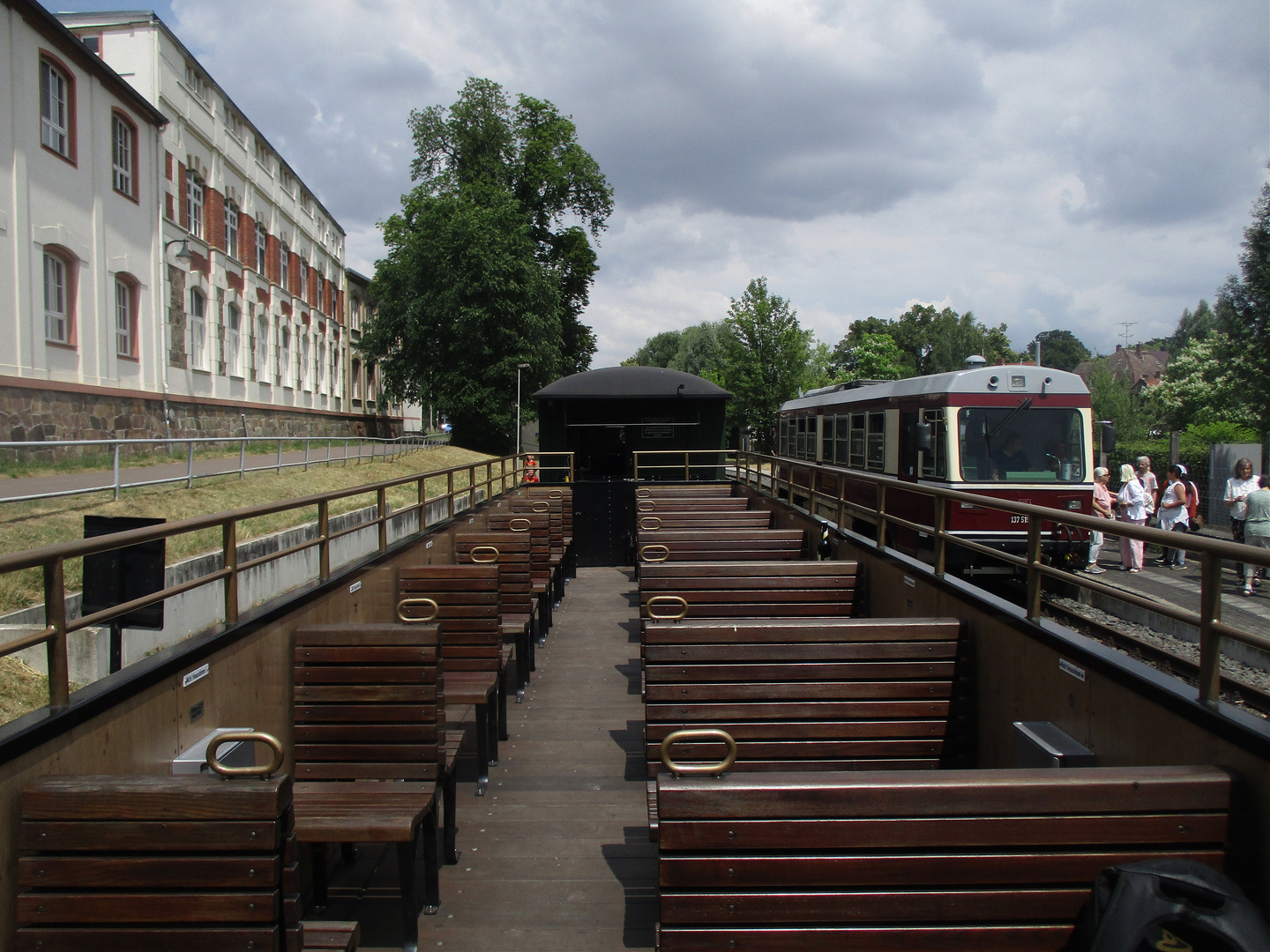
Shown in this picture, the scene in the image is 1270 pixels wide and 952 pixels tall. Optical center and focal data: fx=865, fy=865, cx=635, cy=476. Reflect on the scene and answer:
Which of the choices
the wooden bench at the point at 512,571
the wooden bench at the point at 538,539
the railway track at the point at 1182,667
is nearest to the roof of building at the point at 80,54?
the wooden bench at the point at 538,539

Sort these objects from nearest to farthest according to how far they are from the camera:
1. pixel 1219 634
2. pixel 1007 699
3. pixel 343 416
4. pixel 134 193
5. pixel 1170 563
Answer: pixel 1219 634 < pixel 1007 699 < pixel 1170 563 < pixel 134 193 < pixel 343 416

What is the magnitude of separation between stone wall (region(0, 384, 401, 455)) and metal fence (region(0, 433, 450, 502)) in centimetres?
82

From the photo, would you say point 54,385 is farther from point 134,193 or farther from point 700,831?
point 700,831

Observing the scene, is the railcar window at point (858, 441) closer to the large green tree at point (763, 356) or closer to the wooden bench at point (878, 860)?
the wooden bench at point (878, 860)

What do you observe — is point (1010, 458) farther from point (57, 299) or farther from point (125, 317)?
point (125, 317)

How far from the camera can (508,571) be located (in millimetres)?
7715

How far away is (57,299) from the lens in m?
18.6

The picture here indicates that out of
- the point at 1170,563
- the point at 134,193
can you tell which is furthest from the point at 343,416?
the point at 1170,563

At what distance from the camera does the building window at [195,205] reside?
27.1 meters

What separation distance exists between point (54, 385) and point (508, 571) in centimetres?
1449

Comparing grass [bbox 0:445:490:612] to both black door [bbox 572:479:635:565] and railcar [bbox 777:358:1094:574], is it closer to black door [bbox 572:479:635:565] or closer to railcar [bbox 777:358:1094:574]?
black door [bbox 572:479:635:565]

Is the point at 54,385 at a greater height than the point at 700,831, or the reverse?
the point at 54,385

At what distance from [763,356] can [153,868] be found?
1432 inches

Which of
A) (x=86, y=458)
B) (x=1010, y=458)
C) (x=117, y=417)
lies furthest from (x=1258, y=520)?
(x=117, y=417)
